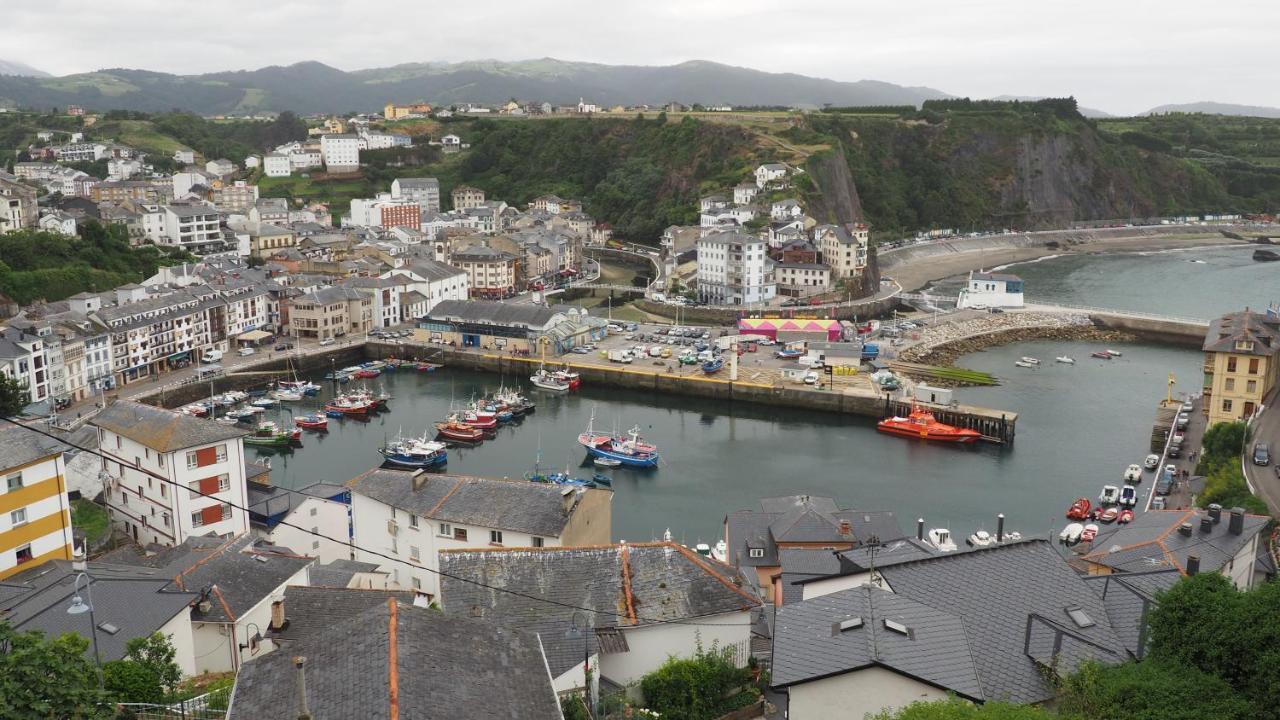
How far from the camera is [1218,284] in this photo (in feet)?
157

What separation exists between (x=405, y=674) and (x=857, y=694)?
111 inches

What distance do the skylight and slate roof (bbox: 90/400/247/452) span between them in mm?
11503

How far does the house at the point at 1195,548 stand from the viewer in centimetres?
1073

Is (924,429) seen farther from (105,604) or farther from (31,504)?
(105,604)

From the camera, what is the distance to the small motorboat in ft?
55.3

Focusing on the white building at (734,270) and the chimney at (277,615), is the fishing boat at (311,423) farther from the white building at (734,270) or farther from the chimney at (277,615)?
the white building at (734,270)

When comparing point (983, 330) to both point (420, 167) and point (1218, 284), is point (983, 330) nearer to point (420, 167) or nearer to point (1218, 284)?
point (1218, 284)

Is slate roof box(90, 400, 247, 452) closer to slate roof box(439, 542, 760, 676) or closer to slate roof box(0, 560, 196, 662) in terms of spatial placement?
slate roof box(0, 560, 196, 662)

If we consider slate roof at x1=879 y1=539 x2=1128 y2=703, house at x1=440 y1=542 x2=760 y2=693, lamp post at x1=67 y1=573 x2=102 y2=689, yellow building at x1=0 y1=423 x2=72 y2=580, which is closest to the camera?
slate roof at x1=879 y1=539 x2=1128 y2=703

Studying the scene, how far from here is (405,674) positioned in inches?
210

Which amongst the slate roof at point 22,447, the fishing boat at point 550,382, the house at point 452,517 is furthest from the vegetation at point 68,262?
the house at point 452,517

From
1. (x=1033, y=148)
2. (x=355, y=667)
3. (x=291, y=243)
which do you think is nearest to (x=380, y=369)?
(x=291, y=243)

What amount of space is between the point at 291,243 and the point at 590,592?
1504 inches

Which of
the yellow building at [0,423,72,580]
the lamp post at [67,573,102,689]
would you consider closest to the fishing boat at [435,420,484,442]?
the yellow building at [0,423,72,580]
